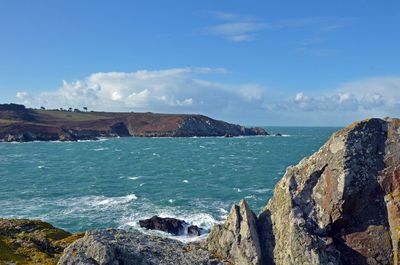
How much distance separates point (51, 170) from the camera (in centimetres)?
9844

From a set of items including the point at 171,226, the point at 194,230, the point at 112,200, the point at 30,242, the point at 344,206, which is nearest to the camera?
the point at 344,206

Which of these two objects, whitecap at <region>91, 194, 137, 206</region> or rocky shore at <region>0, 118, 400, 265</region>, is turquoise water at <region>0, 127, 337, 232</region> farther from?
rocky shore at <region>0, 118, 400, 265</region>

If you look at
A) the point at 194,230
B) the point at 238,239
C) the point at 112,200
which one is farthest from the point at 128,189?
the point at 238,239

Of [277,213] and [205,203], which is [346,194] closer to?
[277,213]

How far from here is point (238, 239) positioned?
15.6 meters

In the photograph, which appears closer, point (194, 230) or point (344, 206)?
point (344, 206)

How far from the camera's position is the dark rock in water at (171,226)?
42.6 meters

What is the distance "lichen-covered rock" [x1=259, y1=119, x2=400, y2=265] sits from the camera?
14.0 meters

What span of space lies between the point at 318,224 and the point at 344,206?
3.73 feet

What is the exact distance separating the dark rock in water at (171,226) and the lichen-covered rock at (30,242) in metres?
20.7

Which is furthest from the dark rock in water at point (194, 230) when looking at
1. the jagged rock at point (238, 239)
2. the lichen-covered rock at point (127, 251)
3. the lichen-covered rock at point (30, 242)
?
the lichen-covered rock at point (127, 251)

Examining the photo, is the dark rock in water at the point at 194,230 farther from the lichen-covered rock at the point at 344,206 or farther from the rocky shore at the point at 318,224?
the lichen-covered rock at the point at 344,206

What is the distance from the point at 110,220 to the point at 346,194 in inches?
1478

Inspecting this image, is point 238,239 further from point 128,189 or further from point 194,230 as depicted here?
point 128,189
